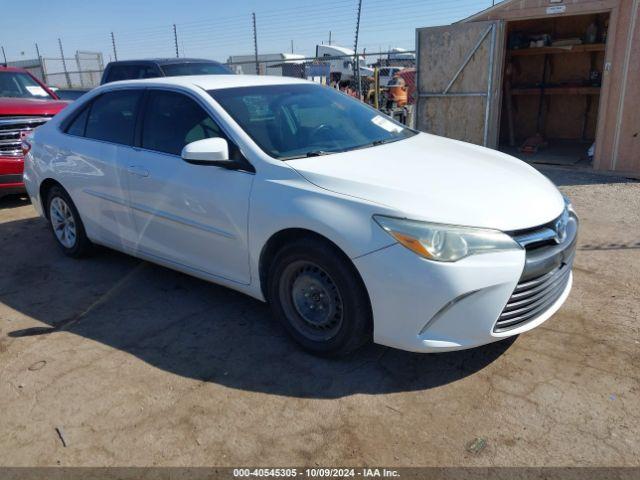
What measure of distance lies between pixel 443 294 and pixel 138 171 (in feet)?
8.47

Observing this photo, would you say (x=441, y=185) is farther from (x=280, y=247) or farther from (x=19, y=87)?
(x=19, y=87)

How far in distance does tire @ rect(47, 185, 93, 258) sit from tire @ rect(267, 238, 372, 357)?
8.31 ft

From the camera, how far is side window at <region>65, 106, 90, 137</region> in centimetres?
484

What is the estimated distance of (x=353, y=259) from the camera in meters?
2.89

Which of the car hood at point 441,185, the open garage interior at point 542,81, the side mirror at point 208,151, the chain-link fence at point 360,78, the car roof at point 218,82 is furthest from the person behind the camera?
the chain-link fence at point 360,78

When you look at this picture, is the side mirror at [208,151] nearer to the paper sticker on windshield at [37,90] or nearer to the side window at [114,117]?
the side window at [114,117]

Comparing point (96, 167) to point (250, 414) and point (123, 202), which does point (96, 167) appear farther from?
point (250, 414)

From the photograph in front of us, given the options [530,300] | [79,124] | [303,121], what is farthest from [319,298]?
[79,124]

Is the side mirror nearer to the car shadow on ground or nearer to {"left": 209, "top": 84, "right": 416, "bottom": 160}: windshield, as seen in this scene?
{"left": 209, "top": 84, "right": 416, "bottom": 160}: windshield

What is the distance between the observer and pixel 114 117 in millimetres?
4527

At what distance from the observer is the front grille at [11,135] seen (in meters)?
7.12

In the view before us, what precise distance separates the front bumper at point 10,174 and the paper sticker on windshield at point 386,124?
522 centimetres

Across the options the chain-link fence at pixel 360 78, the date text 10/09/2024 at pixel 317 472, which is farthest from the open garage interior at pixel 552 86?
the date text 10/09/2024 at pixel 317 472

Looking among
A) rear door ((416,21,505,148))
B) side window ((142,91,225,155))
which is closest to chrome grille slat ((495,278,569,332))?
side window ((142,91,225,155))
